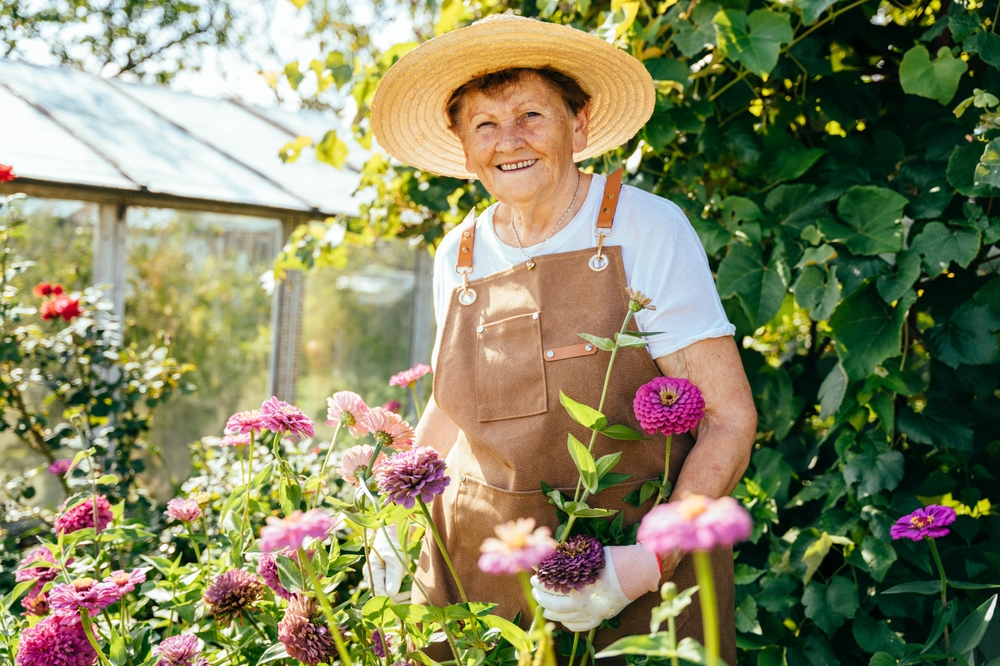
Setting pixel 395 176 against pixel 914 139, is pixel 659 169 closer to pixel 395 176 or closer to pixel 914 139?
pixel 914 139

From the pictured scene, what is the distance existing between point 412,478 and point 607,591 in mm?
320

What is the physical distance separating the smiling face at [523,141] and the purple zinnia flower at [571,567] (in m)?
0.64

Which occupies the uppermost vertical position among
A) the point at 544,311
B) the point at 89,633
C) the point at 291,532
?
the point at 544,311

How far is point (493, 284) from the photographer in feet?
4.75

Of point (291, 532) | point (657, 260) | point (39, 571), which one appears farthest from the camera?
point (39, 571)

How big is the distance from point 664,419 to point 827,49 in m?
1.43

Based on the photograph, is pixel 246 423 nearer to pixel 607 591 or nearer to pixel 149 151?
pixel 607 591

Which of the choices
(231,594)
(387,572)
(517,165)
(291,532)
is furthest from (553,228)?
(291,532)

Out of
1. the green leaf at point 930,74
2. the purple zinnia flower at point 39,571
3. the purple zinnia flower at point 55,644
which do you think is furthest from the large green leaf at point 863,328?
the purple zinnia flower at point 39,571

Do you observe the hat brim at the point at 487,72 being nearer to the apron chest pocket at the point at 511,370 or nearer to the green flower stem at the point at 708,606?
the apron chest pocket at the point at 511,370

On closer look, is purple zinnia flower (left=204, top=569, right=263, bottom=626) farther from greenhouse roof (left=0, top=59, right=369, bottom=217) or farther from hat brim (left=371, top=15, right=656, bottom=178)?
greenhouse roof (left=0, top=59, right=369, bottom=217)

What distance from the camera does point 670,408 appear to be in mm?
1009

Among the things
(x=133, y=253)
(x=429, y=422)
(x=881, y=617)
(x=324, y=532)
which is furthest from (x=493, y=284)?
(x=133, y=253)

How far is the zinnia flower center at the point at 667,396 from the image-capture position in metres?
1.02
